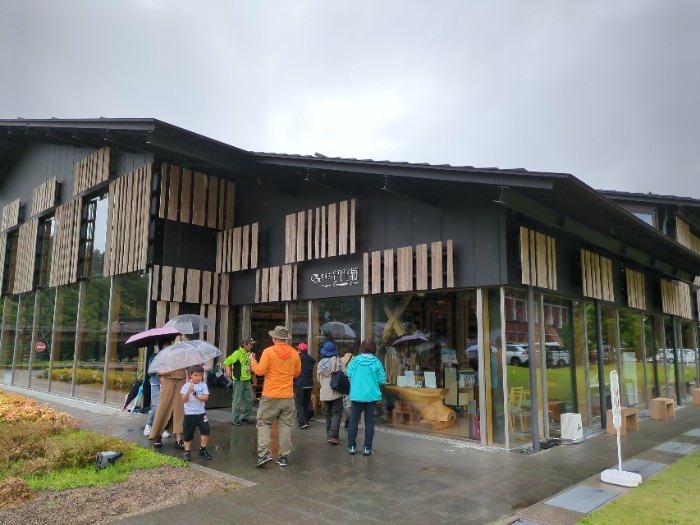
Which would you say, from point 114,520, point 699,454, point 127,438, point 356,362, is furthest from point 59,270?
point 699,454

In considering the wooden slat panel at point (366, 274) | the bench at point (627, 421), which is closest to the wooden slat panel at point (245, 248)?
the wooden slat panel at point (366, 274)

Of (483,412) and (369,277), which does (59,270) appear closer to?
(369,277)

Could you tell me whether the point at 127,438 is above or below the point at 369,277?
below

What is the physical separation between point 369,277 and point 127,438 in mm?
4889

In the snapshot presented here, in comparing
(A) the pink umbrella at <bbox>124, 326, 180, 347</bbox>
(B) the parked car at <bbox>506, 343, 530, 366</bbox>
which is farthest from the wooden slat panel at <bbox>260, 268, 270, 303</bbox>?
(B) the parked car at <bbox>506, 343, 530, 366</bbox>

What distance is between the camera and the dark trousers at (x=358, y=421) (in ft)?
25.3

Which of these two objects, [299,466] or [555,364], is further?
[555,364]

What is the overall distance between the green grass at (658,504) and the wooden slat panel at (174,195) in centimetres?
1004

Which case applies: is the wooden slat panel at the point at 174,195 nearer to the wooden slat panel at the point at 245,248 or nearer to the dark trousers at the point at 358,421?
the wooden slat panel at the point at 245,248

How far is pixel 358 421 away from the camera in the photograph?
25.7 ft

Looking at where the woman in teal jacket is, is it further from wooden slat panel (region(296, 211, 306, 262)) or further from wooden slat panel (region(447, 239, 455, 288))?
wooden slat panel (region(296, 211, 306, 262))

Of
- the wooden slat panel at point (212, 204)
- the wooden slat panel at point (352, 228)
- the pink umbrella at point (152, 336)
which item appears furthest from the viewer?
the wooden slat panel at point (212, 204)

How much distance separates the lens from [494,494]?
5828 millimetres

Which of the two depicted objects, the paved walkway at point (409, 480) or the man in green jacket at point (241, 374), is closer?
the paved walkway at point (409, 480)
